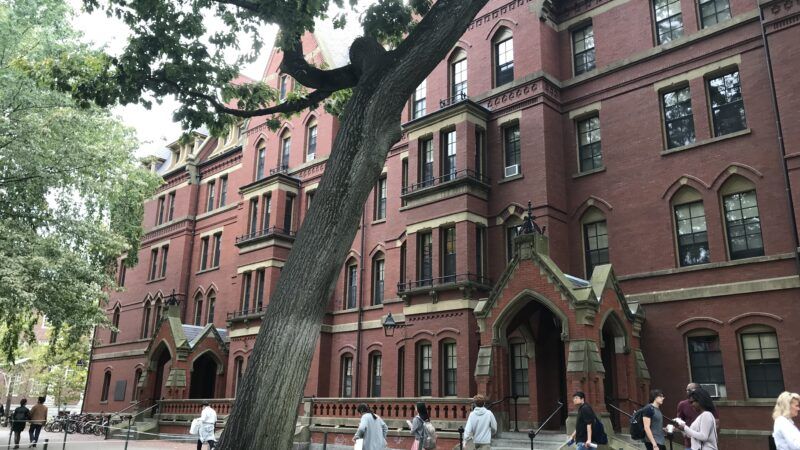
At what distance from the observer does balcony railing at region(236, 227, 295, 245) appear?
98.3 feet

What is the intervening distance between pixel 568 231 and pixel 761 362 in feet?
23.0

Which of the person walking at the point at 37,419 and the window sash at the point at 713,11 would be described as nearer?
the window sash at the point at 713,11

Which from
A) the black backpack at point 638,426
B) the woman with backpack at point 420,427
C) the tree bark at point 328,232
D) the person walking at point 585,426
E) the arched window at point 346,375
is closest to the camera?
the tree bark at point 328,232

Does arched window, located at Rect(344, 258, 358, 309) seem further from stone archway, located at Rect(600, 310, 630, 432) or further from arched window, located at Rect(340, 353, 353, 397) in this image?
stone archway, located at Rect(600, 310, 630, 432)

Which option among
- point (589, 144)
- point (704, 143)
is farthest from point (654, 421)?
point (589, 144)

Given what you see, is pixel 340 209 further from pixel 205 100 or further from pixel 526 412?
pixel 526 412

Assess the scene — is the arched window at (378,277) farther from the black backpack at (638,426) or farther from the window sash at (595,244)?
the black backpack at (638,426)

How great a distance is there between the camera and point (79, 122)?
Result: 2200cm

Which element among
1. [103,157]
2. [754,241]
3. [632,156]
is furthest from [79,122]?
[754,241]

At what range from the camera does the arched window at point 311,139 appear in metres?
31.5

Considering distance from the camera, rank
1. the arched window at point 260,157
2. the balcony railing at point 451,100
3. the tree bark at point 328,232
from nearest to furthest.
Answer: the tree bark at point 328,232
the balcony railing at point 451,100
the arched window at point 260,157

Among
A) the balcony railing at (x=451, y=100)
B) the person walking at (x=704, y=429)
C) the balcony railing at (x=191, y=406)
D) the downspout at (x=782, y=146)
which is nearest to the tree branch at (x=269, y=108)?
the person walking at (x=704, y=429)

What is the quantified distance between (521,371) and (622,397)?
451 centimetres

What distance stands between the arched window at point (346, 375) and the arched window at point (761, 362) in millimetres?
15082
